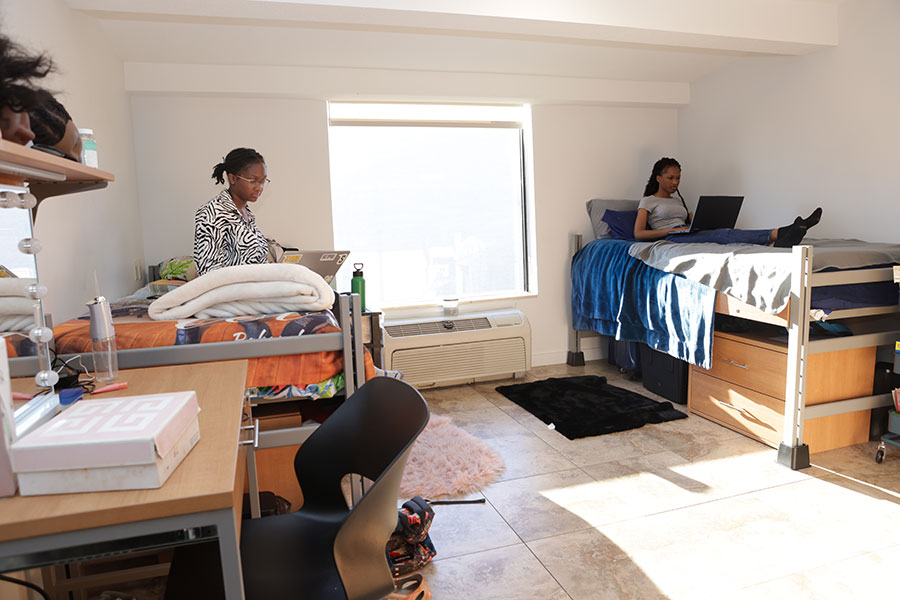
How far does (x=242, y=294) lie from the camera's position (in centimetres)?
189

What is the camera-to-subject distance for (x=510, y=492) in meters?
2.46

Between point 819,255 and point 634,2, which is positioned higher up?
point 634,2

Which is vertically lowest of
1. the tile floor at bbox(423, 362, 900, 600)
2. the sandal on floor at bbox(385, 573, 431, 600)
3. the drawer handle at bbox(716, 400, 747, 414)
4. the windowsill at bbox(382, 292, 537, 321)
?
the tile floor at bbox(423, 362, 900, 600)

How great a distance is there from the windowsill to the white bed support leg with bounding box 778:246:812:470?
2054mm

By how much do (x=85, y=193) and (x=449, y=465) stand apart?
2.01m

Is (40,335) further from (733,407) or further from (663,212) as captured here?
(663,212)

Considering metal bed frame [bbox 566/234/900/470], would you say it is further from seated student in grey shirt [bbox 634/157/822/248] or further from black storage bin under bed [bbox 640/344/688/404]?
seated student in grey shirt [bbox 634/157/822/248]

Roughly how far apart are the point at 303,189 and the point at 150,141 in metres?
0.94

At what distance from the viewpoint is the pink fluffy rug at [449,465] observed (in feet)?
8.16

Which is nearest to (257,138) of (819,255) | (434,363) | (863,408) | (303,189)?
(303,189)

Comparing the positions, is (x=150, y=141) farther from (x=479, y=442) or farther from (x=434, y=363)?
(x=479, y=442)

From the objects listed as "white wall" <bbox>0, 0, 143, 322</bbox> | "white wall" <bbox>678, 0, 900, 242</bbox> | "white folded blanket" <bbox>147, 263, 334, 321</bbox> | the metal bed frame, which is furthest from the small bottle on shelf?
"white wall" <bbox>678, 0, 900, 242</bbox>

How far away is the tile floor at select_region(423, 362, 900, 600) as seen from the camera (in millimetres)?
1812

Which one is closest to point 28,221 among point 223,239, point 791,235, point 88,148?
point 88,148
